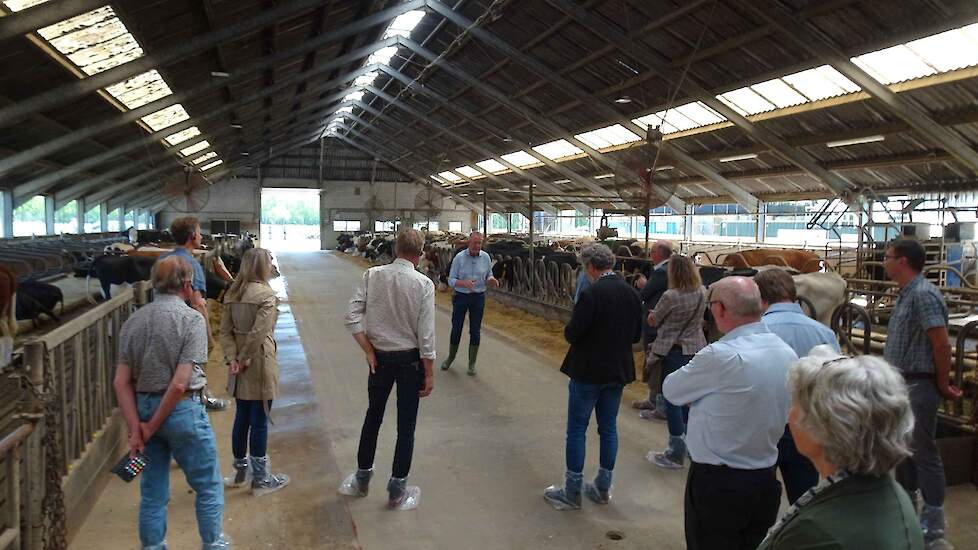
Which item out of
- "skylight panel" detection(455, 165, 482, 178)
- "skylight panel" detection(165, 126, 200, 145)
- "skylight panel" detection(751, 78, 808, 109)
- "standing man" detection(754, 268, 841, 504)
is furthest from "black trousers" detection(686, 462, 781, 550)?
"skylight panel" detection(455, 165, 482, 178)

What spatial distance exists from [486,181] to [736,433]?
13.1m

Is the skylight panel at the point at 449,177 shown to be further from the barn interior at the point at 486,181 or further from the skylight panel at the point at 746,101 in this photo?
the skylight panel at the point at 746,101

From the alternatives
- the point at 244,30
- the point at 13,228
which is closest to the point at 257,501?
the point at 244,30

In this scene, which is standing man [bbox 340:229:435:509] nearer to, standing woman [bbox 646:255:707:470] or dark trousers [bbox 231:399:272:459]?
dark trousers [bbox 231:399:272:459]

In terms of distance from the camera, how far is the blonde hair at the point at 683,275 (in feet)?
14.4

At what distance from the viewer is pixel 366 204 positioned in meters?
38.7

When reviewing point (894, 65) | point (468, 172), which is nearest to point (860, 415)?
point (894, 65)

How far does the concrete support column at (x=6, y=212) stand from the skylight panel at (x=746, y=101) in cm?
1769

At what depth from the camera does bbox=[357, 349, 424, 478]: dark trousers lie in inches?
143

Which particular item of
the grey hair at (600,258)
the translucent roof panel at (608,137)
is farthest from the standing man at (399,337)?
the translucent roof panel at (608,137)

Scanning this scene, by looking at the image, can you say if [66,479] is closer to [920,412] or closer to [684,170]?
[920,412]

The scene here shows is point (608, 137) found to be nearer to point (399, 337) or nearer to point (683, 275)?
point (683, 275)

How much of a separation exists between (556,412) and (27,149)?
44.6 feet

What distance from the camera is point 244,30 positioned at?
11023 millimetres
